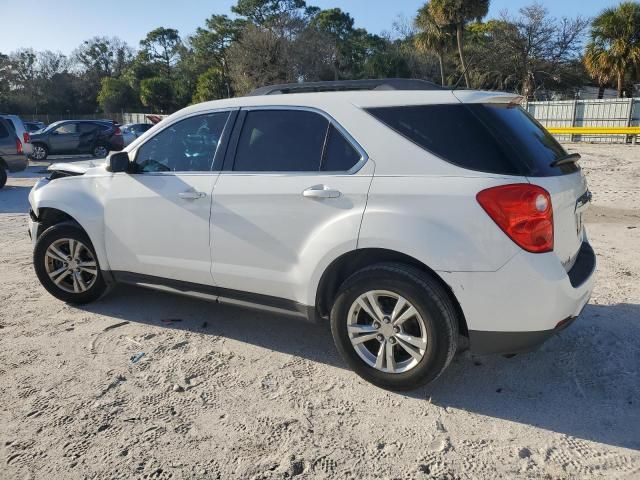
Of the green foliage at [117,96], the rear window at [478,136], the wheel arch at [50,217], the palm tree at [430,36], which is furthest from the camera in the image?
the green foliage at [117,96]

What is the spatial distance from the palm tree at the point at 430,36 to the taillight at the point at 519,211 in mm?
31193

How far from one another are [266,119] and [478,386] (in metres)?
2.29

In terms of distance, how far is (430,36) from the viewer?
3178 cm

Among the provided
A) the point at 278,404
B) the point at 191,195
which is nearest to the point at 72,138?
the point at 191,195

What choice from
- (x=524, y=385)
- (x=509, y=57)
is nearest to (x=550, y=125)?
(x=509, y=57)

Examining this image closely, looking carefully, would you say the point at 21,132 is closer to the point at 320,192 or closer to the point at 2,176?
the point at 2,176

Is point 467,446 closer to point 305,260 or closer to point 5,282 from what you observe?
point 305,260

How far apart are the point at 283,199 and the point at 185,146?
45.0 inches

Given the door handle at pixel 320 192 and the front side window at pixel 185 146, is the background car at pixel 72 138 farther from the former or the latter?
the door handle at pixel 320 192

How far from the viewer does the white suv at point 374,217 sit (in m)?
2.83

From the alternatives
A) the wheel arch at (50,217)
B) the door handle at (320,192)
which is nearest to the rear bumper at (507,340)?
the door handle at (320,192)

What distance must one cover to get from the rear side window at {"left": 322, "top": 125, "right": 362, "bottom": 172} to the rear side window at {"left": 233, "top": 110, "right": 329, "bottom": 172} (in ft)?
0.17

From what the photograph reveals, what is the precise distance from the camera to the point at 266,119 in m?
3.68

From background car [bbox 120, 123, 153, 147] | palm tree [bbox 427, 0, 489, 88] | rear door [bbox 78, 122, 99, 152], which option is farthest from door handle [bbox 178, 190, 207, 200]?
palm tree [bbox 427, 0, 489, 88]
